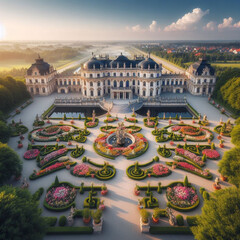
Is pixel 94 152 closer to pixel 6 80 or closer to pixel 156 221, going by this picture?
pixel 156 221

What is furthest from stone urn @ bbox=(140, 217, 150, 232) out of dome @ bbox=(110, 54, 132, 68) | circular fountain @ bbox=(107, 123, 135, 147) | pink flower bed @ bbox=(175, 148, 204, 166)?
dome @ bbox=(110, 54, 132, 68)

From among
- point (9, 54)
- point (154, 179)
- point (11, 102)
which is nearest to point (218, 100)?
point (154, 179)

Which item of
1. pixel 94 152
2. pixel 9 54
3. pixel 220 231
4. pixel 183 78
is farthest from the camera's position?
pixel 9 54

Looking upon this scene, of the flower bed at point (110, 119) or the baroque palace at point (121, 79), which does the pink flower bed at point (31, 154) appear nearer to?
the flower bed at point (110, 119)

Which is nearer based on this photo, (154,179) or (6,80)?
(154,179)

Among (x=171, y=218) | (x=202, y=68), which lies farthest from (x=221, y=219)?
(x=202, y=68)
